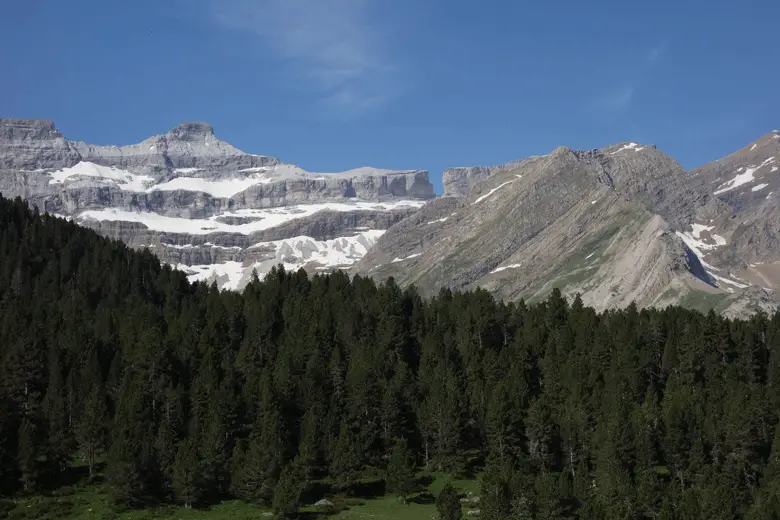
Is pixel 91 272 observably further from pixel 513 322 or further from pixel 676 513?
pixel 676 513

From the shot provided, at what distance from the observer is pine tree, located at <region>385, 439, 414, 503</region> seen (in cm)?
10612

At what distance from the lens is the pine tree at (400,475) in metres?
106

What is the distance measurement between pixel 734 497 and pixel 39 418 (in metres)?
77.8

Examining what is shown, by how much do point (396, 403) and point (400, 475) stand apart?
56.8ft

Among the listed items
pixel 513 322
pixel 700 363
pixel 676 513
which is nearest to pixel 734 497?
pixel 676 513

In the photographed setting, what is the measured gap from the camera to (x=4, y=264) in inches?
7126

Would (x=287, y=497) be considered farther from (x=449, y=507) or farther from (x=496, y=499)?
(x=496, y=499)

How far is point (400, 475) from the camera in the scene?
106 meters

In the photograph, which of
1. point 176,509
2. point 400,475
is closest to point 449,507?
point 400,475

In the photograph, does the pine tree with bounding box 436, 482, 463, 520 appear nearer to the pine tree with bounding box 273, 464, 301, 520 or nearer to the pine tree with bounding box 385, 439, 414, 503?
the pine tree with bounding box 385, 439, 414, 503

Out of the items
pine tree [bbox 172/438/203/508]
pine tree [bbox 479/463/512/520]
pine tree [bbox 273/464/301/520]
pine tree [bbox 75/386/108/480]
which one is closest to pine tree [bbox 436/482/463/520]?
pine tree [bbox 479/463/512/520]

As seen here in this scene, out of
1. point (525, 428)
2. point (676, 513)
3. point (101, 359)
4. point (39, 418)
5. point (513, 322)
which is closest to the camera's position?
point (676, 513)

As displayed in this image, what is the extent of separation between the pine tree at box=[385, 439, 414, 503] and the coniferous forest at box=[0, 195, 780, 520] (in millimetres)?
304

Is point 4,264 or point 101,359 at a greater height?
point 4,264
